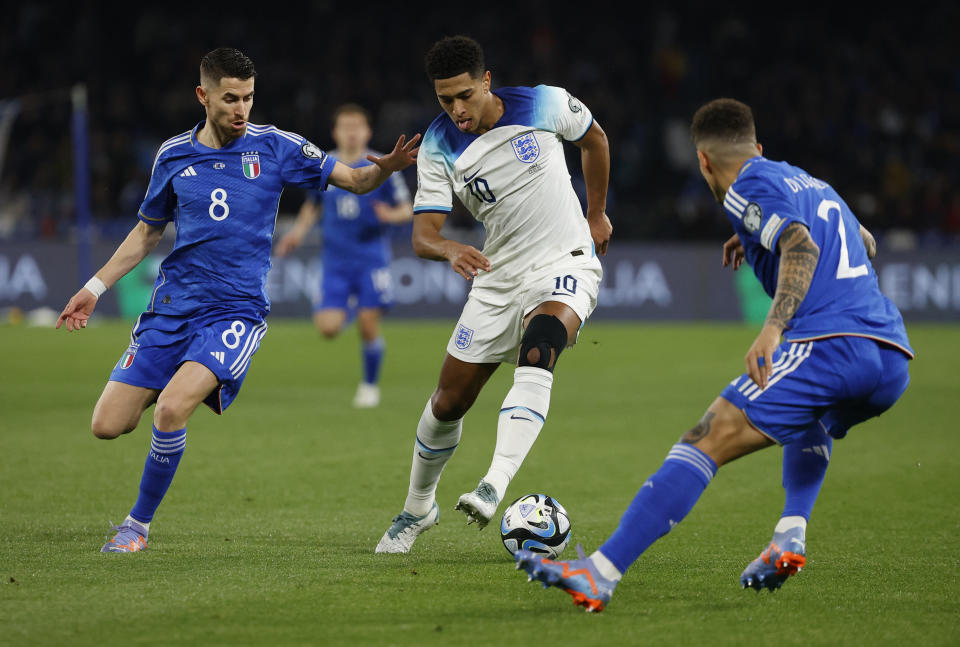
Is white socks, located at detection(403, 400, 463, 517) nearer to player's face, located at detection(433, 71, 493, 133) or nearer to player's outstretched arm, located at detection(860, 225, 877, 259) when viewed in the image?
player's face, located at detection(433, 71, 493, 133)

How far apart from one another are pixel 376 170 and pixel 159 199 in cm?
111

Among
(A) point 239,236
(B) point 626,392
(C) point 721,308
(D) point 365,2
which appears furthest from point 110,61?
(A) point 239,236

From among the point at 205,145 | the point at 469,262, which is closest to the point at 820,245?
the point at 469,262

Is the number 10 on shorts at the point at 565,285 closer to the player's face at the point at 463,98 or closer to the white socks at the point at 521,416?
the white socks at the point at 521,416

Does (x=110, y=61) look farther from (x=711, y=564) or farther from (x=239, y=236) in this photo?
(x=711, y=564)

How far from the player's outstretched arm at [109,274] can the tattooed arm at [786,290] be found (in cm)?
316

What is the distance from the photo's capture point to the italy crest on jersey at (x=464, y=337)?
19.6ft

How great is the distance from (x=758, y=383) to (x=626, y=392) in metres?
8.77

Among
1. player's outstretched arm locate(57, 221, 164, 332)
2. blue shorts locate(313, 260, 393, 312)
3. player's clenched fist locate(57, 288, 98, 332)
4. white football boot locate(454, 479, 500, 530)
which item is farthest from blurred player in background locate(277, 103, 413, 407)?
white football boot locate(454, 479, 500, 530)

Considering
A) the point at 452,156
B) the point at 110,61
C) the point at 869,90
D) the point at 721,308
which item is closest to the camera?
the point at 452,156

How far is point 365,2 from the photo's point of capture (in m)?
27.7

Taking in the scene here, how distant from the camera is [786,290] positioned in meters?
4.46

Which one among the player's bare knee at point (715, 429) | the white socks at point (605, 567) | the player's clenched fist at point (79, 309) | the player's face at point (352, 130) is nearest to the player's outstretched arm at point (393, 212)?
the player's face at point (352, 130)

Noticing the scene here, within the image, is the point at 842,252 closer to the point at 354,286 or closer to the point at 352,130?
the point at 352,130
